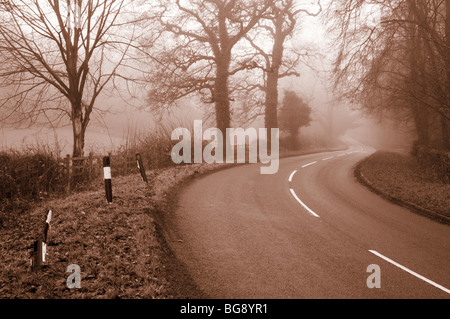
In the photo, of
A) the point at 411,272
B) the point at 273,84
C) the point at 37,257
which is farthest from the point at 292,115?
the point at 37,257

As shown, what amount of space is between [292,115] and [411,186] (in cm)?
2365

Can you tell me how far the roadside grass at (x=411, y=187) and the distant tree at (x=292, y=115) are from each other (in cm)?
1798

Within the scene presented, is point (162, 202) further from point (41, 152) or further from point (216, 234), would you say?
point (41, 152)

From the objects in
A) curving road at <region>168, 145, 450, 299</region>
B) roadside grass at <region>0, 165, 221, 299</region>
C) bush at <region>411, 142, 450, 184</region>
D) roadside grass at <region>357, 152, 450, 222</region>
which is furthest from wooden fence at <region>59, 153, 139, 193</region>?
bush at <region>411, 142, 450, 184</region>

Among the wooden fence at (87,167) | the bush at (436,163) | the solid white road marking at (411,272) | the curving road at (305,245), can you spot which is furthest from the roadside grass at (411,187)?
the wooden fence at (87,167)

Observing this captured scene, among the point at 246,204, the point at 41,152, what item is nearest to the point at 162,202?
the point at 246,204

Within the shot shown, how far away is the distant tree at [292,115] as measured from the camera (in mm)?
36438

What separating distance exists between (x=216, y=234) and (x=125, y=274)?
2.71 m

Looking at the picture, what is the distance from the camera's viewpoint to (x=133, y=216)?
27.4 feet

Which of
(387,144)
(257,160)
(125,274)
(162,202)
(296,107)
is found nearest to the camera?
(125,274)

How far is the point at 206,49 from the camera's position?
74.6 feet

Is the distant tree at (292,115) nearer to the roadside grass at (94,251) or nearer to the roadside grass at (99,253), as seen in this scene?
the roadside grass at (99,253)

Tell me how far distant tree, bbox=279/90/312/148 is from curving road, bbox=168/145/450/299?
2439 centimetres

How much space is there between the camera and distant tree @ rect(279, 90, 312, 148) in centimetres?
3644
